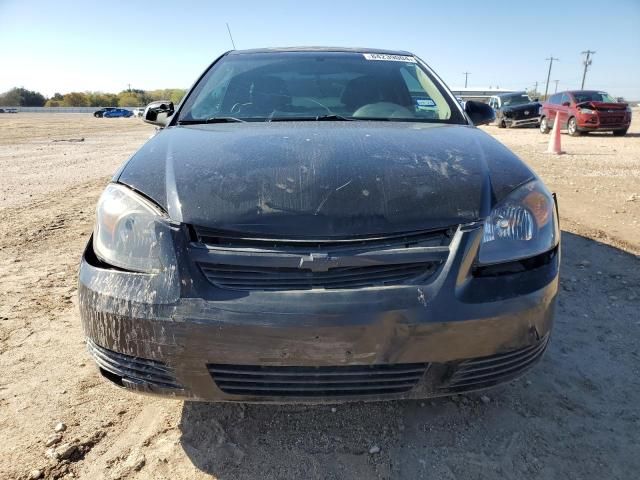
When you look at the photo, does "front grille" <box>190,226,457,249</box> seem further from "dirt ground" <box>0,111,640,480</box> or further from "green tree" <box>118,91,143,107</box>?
"green tree" <box>118,91,143,107</box>

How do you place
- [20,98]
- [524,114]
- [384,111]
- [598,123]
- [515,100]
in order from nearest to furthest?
[384,111] → [598,123] → [524,114] → [515,100] → [20,98]

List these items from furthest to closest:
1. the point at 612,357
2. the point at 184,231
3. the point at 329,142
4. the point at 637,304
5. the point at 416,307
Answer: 1. the point at 637,304
2. the point at 612,357
3. the point at 329,142
4. the point at 184,231
5. the point at 416,307

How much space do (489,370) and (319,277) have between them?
64 centimetres

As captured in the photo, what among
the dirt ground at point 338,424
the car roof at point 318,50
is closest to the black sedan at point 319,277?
the dirt ground at point 338,424

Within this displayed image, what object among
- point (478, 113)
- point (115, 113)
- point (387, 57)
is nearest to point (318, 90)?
point (387, 57)

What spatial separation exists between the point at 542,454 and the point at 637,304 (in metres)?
1.69

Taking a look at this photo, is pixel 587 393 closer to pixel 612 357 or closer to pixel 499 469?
pixel 612 357

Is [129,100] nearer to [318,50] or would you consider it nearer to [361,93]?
[318,50]

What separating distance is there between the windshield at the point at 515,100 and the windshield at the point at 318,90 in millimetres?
21685

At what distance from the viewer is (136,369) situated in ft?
5.21

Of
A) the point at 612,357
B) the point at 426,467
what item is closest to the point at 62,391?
the point at 426,467

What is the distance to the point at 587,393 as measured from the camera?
7.00 feet

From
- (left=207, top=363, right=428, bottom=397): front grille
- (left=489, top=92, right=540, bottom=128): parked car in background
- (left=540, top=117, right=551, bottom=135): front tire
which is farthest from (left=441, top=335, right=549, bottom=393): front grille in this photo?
(left=489, top=92, right=540, bottom=128): parked car in background

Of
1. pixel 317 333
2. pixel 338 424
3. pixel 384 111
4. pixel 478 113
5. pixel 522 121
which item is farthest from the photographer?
pixel 522 121
